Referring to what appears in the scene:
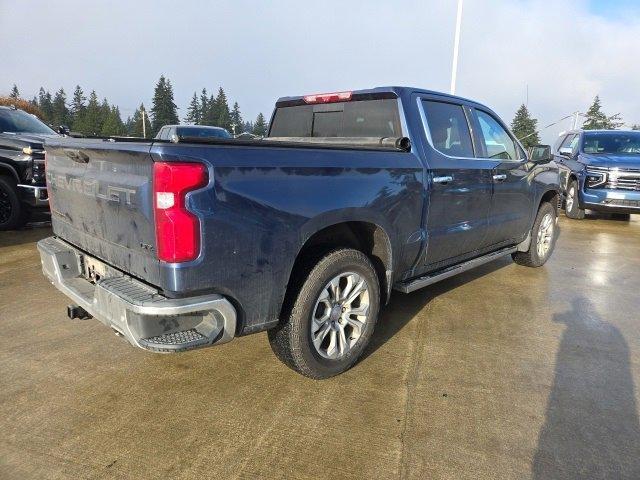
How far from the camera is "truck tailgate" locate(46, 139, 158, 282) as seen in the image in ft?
7.20

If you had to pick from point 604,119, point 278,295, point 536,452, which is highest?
point 604,119

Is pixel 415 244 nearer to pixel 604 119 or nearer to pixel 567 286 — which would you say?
pixel 567 286

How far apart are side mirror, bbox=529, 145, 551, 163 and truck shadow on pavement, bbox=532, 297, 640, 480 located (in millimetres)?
2111

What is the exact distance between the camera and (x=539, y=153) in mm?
5055

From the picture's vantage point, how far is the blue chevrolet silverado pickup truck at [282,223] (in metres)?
2.13

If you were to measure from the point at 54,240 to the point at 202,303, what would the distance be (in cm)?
176

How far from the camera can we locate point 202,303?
216 centimetres

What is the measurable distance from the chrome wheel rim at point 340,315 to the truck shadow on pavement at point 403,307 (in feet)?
1.08

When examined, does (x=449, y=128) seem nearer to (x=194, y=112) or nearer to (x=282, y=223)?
(x=282, y=223)

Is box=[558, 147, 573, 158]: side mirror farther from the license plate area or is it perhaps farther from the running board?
the license plate area

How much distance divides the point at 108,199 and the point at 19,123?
6.94 m

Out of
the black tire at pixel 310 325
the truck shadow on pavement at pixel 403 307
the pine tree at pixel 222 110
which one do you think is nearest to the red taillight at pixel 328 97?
the black tire at pixel 310 325

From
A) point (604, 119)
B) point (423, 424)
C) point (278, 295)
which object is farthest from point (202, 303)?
point (604, 119)

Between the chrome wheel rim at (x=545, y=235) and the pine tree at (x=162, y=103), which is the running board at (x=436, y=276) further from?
the pine tree at (x=162, y=103)
